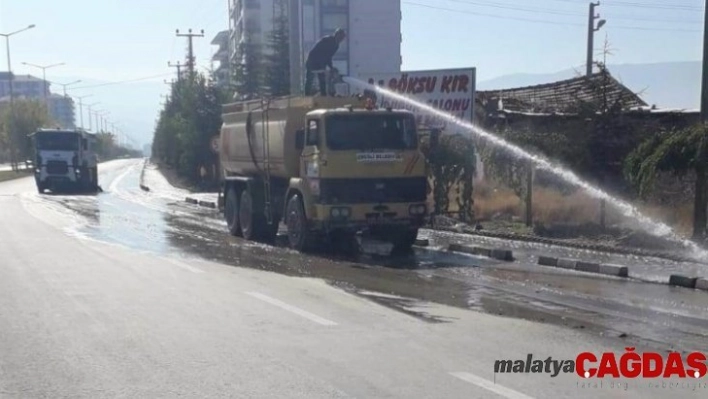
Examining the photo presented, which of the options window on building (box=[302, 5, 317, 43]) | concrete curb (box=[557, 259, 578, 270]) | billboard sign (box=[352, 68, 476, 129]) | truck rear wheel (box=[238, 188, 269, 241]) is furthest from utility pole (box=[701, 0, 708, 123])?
window on building (box=[302, 5, 317, 43])

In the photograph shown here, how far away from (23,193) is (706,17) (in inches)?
1318

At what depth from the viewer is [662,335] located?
8734 millimetres

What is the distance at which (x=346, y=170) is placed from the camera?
16.0m

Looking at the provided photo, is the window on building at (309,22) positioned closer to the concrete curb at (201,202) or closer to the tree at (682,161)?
the concrete curb at (201,202)

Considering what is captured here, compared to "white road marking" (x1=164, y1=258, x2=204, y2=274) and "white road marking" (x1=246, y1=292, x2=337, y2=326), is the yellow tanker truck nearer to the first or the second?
"white road marking" (x1=164, y1=258, x2=204, y2=274)

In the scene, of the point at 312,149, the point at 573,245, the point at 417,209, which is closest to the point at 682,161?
the point at 573,245

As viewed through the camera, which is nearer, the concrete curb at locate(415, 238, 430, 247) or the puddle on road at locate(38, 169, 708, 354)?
the puddle on road at locate(38, 169, 708, 354)

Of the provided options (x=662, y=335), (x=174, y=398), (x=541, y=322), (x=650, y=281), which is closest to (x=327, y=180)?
(x=650, y=281)

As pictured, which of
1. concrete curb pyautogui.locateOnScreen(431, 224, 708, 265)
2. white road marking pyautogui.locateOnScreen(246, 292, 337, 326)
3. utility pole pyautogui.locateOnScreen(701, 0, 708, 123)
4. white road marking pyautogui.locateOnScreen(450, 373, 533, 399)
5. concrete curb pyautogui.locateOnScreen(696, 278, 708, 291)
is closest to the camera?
white road marking pyautogui.locateOnScreen(450, 373, 533, 399)

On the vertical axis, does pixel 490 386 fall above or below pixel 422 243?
above

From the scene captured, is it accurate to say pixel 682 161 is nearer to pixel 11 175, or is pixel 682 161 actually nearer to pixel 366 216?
pixel 366 216

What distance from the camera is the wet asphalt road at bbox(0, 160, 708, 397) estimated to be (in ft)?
23.1

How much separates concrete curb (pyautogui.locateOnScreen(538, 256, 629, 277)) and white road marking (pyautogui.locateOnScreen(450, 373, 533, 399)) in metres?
6.84

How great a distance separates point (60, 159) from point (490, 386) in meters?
37.8
